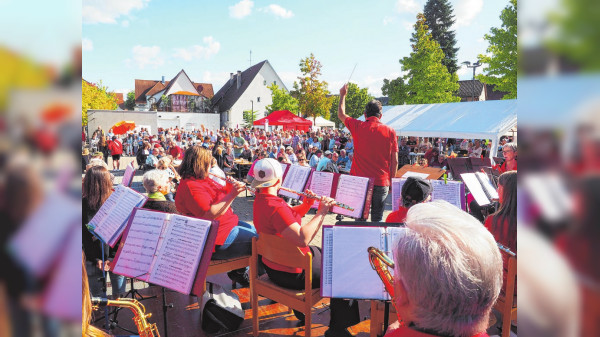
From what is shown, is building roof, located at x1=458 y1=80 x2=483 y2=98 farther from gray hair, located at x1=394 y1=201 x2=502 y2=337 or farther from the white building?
Result: gray hair, located at x1=394 y1=201 x2=502 y2=337

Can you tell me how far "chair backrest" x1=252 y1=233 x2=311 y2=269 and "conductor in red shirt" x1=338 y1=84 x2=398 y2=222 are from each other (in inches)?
78.0

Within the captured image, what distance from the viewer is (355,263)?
2695 millimetres

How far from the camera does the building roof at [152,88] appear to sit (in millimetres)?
64950

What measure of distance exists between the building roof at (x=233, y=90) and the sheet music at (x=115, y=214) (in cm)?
4863

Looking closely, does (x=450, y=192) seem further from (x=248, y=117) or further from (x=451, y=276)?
(x=248, y=117)

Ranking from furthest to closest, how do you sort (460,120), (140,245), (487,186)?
(460,120)
(487,186)
(140,245)

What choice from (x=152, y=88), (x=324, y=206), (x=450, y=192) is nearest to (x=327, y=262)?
(x=324, y=206)

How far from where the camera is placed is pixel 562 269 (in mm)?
388

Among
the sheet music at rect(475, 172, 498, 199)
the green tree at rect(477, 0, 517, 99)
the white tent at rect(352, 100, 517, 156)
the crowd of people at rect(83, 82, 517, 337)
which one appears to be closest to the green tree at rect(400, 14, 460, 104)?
the green tree at rect(477, 0, 517, 99)

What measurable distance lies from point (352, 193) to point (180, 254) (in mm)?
2359

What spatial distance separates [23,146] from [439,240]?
1.25m

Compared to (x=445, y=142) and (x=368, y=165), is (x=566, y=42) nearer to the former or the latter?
(x=368, y=165)

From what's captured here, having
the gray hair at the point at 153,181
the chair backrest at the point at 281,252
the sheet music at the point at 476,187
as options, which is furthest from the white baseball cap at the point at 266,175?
the sheet music at the point at 476,187

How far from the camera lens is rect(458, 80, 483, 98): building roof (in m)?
47.5
